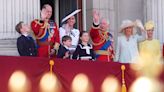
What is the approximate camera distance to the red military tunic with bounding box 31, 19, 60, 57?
40.6 feet

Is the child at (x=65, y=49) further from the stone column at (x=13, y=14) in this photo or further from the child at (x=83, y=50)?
the stone column at (x=13, y=14)

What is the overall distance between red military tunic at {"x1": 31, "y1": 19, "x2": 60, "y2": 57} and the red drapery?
627 mm

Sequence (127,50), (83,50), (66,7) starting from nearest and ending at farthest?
(83,50)
(127,50)
(66,7)

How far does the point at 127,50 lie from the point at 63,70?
1.70m

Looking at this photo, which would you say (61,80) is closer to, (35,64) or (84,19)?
(35,64)

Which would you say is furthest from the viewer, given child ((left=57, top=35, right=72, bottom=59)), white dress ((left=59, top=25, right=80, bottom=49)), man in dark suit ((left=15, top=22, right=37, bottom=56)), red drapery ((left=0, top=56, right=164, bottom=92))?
white dress ((left=59, top=25, right=80, bottom=49))

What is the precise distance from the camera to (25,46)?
1184cm

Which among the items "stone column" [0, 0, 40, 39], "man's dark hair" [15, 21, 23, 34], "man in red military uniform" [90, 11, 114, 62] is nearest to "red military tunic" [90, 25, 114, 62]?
"man in red military uniform" [90, 11, 114, 62]

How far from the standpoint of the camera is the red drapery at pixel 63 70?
37.3 ft

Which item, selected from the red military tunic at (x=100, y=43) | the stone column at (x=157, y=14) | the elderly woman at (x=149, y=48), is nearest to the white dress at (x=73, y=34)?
the red military tunic at (x=100, y=43)

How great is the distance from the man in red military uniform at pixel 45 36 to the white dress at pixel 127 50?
1.33 metres

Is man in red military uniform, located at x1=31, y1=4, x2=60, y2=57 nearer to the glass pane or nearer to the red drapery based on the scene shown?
the red drapery

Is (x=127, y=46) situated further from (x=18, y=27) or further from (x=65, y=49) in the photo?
(x=18, y=27)

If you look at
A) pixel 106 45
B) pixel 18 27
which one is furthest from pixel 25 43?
pixel 106 45
